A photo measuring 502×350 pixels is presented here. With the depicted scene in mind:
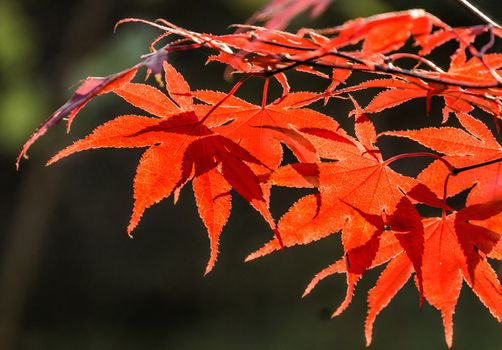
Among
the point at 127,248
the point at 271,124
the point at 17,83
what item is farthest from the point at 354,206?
the point at 17,83

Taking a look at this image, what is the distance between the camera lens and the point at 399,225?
0.50 meters

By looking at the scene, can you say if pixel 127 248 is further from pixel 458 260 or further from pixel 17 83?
pixel 458 260

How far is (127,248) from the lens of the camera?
13.7ft

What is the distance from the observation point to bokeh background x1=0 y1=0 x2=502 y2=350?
3883 millimetres

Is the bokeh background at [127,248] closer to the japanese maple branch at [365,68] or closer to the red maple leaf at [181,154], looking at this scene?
the red maple leaf at [181,154]

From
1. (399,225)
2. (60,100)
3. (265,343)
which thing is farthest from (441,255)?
(60,100)

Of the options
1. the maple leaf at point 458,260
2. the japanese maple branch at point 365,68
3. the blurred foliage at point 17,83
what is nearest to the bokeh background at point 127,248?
the blurred foliage at point 17,83

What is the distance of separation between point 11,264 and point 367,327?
13.2ft

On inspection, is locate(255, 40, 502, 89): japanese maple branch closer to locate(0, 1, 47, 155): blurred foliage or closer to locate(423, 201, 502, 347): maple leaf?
locate(423, 201, 502, 347): maple leaf

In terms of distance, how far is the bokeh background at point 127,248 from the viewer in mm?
3883

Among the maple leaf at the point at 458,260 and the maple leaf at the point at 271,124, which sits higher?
the maple leaf at the point at 271,124

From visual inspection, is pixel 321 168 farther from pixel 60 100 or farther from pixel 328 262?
pixel 60 100

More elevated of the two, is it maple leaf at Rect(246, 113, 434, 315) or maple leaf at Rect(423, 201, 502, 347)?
maple leaf at Rect(246, 113, 434, 315)

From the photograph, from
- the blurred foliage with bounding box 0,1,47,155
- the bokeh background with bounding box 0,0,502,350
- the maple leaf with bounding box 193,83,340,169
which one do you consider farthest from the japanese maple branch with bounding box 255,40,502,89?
the blurred foliage with bounding box 0,1,47,155
